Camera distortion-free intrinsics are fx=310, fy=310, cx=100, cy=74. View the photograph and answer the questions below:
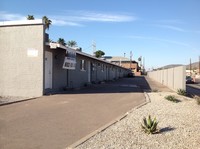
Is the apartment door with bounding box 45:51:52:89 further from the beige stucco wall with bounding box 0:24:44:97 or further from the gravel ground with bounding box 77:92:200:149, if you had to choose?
the gravel ground with bounding box 77:92:200:149

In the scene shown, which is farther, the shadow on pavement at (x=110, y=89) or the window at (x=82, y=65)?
the window at (x=82, y=65)

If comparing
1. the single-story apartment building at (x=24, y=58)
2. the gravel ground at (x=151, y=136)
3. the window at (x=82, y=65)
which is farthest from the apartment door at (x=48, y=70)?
the gravel ground at (x=151, y=136)

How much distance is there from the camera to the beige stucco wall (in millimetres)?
16547

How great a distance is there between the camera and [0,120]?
957 cm

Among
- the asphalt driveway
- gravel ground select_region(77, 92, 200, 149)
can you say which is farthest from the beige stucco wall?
gravel ground select_region(77, 92, 200, 149)

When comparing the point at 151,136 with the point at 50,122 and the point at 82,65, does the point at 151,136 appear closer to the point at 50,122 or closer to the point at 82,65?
the point at 50,122

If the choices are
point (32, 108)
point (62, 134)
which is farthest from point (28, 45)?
point (62, 134)

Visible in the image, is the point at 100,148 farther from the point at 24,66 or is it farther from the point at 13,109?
the point at 24,66

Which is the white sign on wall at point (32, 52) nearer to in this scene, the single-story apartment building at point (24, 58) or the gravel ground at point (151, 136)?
the single-story apartment building at point (24, 58)

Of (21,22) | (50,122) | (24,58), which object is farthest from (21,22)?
(50,122)

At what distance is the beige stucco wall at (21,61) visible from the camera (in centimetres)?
1655

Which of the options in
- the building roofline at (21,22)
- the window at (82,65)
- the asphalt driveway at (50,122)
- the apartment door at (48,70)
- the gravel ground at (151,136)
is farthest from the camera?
the window at (82,65)

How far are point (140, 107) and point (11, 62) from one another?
7.81 m

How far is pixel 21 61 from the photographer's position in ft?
55.2
